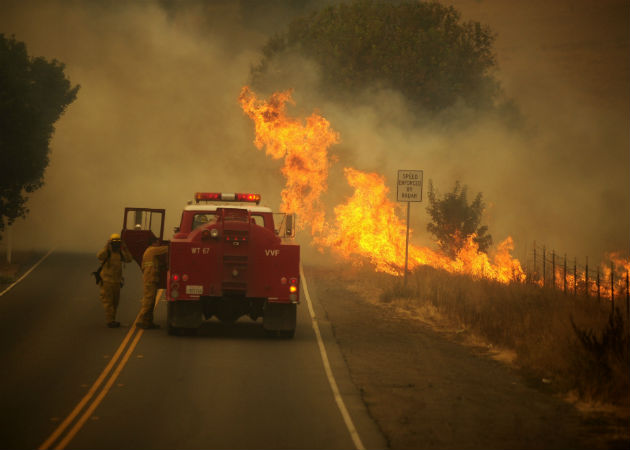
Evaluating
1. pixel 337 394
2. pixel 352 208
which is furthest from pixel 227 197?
pixel 352 208

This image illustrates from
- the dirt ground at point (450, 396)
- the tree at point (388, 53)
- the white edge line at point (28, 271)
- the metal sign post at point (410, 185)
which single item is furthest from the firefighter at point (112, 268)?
the tree at point (388, 53)

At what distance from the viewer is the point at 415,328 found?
2039cm

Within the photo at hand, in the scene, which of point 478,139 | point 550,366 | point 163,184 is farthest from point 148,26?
point 550,366

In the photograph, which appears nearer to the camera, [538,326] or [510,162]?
[538,326]

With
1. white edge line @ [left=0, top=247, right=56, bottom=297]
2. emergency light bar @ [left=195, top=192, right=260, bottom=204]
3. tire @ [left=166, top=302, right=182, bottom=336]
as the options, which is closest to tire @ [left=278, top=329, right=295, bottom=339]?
tire @ [left=166, top=302, right=182, bottom=336]

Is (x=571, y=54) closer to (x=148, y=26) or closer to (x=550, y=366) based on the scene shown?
(x=148, y=26)

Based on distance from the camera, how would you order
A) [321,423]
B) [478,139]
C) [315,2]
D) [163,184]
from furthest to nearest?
1. [315,2]
2. [163,184]
3. [478,139]
4. [321,423]

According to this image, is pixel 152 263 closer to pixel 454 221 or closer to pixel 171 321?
pixel 171 321

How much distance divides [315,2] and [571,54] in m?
32.7

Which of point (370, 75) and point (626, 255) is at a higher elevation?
point (370, 75)

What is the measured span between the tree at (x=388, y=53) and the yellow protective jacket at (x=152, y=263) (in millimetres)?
32251

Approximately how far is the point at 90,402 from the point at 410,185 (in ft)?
46.6

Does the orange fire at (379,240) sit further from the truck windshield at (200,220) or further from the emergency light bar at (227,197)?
the truck windshield at (200,220)

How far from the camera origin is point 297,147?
36094mm
